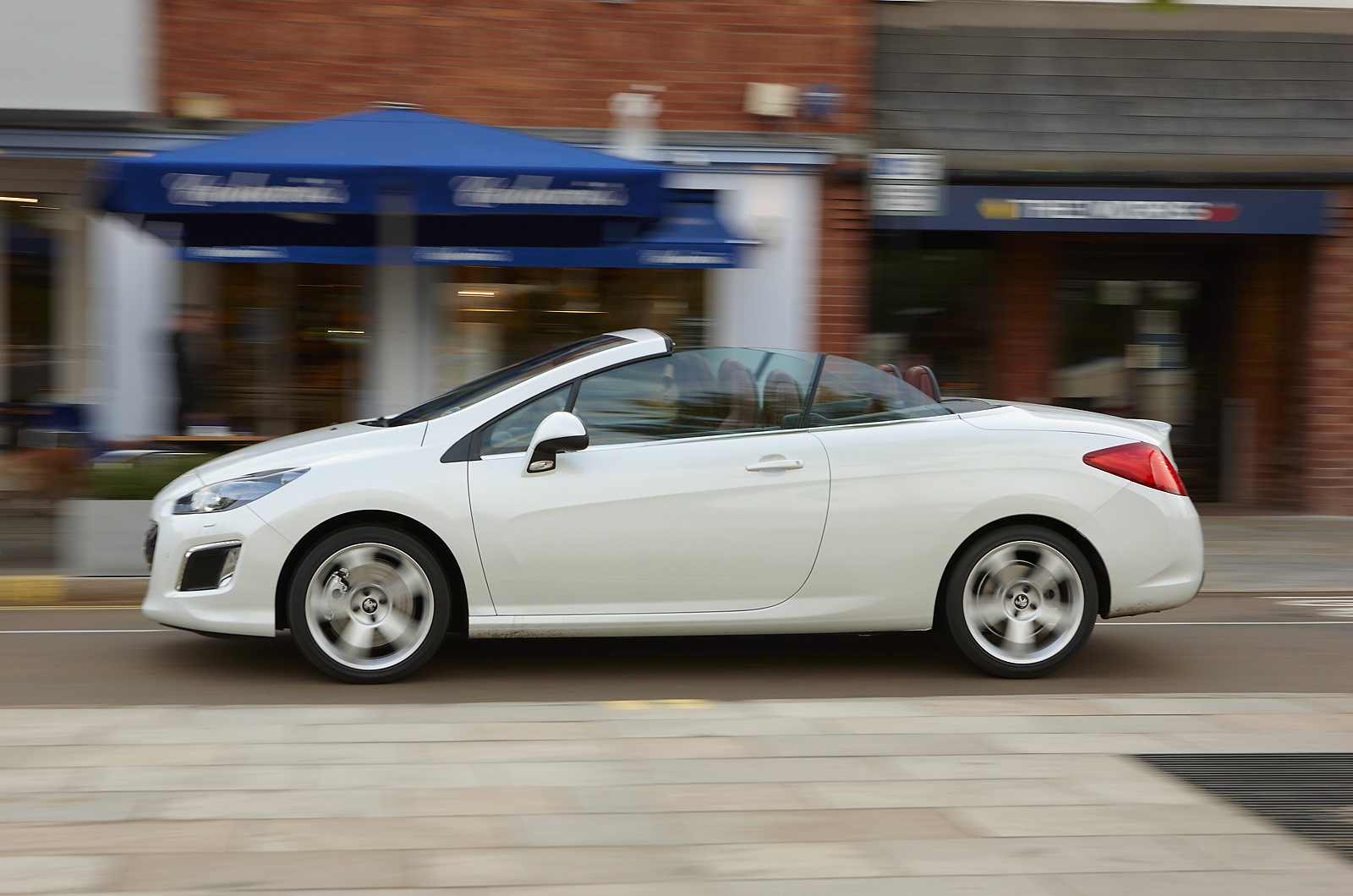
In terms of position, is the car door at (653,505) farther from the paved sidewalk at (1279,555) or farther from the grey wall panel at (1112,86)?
the grey wall panel at (1112,86)

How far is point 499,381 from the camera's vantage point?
6.09 meters

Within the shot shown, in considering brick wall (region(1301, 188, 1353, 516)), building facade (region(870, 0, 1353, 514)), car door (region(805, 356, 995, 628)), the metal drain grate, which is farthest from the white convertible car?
brick wall (region(1301, 188, 1353, 516))

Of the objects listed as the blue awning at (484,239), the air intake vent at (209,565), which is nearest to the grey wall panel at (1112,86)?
the blue awning at (484,239)

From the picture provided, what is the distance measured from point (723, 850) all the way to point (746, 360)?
2.83 meters

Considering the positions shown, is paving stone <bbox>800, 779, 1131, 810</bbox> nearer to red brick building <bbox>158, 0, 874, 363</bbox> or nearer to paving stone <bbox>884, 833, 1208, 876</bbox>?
paving stone <bbox>884, 833, 1208, 876</bbox>

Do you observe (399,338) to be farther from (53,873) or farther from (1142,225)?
(53,873)

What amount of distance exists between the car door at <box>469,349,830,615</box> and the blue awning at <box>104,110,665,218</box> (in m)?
2.46

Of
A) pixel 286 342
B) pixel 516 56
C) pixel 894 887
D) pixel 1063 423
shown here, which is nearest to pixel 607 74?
pixel 516 56

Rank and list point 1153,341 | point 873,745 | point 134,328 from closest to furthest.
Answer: point 873,745, point 134,328, point 1153,341

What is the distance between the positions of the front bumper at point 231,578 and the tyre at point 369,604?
0.11m

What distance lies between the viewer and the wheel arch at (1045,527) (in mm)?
5883

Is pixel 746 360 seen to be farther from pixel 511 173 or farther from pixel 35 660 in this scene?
pixel 35 660

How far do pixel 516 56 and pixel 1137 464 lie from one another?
7.33m

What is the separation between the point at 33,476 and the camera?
36.0 feet
